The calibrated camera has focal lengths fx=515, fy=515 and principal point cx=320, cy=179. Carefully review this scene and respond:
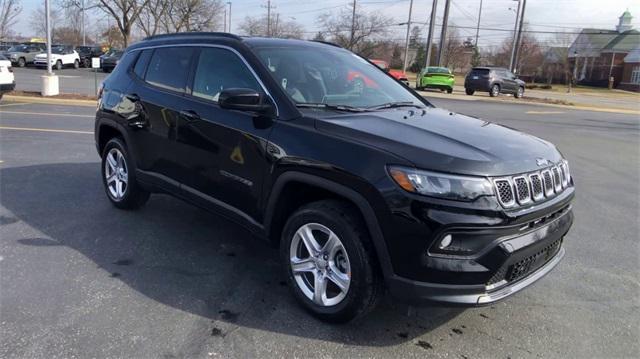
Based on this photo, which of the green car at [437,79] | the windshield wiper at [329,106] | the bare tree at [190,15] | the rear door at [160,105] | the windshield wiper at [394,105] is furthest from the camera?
the bare tree at [190,15]

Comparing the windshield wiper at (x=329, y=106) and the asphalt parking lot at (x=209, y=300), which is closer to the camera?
the asphalt parking lot at (x=209, y=300)

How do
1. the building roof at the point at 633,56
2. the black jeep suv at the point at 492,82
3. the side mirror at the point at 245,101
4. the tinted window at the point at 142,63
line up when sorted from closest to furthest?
the side mirror at the point at 245,101 < the tinted window at the point at 142,63 < the black jeep suv at the point at 492,82 < the building roof at the point at 633,56

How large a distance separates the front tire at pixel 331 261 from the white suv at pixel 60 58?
119ft

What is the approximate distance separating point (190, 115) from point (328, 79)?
1160mm

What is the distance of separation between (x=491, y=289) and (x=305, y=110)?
5.39 feet

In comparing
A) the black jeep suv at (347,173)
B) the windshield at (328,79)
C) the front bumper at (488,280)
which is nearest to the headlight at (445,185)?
the black jeep suv at (347,173)

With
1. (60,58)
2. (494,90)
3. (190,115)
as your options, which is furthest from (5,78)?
(60,58)

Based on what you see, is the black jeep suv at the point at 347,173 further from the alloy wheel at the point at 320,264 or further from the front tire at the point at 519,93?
the front tire at the point at 519,93

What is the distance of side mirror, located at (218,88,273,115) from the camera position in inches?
134

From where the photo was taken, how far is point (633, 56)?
68.2m

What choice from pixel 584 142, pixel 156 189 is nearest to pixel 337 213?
pixel 156 189

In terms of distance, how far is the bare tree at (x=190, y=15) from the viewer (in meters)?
34.8

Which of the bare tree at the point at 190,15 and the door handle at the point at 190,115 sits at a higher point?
the bare tree at the point at 190,15

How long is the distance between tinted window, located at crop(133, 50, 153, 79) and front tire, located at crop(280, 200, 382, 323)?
2.59 m
